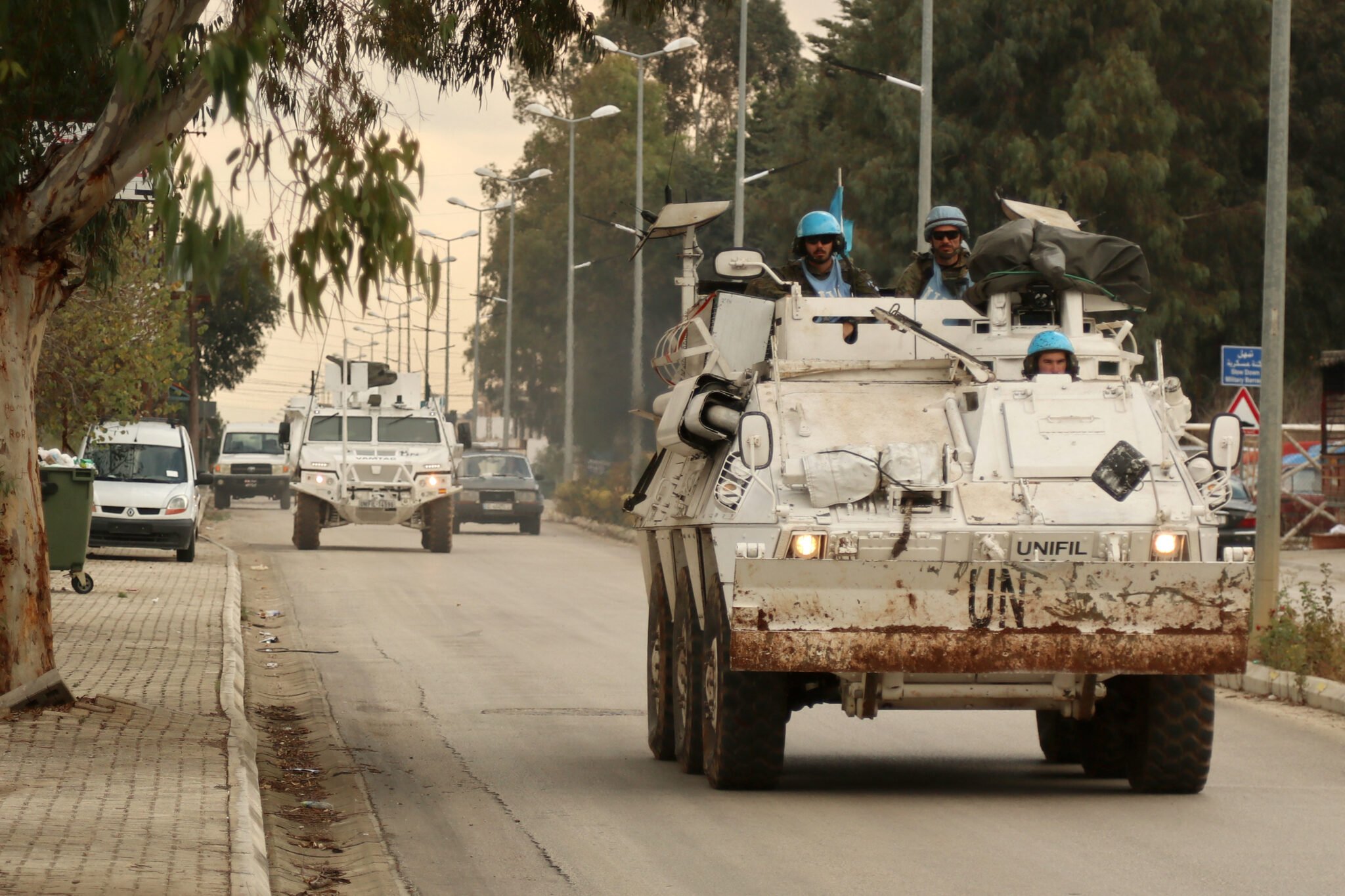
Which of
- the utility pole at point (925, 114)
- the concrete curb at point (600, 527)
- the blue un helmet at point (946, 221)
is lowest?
the concrete curb at point (600, 527)

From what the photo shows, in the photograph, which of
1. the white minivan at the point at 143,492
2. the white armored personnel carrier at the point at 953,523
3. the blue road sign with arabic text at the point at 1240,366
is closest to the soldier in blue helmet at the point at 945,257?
the white armored personnel carrier at the point at 953,523

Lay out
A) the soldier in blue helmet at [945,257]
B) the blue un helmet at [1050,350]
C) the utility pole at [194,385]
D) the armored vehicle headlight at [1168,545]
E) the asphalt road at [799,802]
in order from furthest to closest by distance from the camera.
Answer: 1. the utility pole at [194,385]
2. the soldier in blue helmet at [945,257]
3. the blue un helmet at [1050,350]
4. the armored vehicle headlight at [1168,545]
5. the asphalt road at [799,802]

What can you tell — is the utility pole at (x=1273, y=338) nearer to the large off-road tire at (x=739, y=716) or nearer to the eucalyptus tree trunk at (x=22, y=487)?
the large off-road tire at (x=739, y=716)

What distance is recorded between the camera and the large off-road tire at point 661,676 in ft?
39.1

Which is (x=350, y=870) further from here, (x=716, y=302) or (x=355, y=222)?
(x=716, y=302)

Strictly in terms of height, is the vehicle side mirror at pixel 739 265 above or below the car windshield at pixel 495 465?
above

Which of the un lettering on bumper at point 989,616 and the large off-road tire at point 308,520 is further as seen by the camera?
the large off-road tire at point 308,520

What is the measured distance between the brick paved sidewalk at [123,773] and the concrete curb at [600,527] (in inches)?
959

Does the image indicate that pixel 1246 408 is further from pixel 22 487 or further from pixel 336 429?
pixel 22 487

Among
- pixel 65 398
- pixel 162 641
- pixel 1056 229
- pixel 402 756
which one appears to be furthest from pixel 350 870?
pixel 65 398

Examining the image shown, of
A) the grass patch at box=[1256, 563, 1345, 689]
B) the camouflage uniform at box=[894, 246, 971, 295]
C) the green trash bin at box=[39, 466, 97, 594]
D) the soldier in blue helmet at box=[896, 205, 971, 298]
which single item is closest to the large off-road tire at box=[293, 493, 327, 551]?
the green trash bin at box=[39, 466, 97, 594]

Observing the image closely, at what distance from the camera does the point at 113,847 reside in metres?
7.96

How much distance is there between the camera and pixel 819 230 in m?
11.8

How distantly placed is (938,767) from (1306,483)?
2871cm
